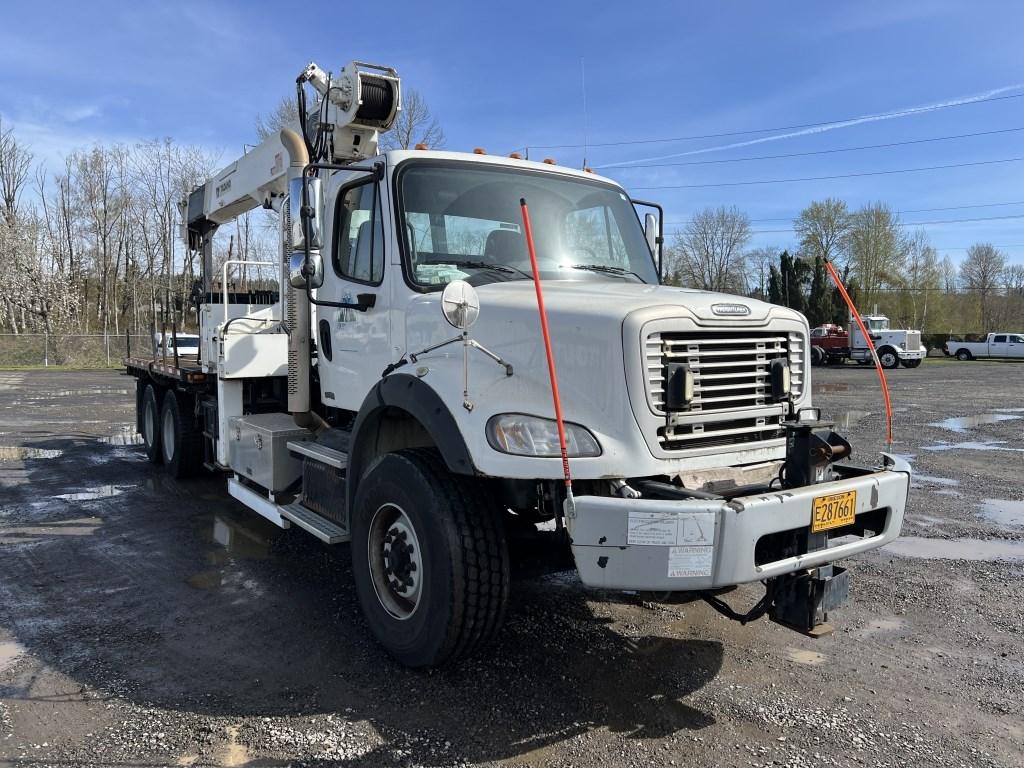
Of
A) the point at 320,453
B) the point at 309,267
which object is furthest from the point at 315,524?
the point at 309,267

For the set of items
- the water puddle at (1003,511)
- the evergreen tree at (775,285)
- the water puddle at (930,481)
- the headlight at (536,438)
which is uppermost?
the evergreen tree at (775,285)

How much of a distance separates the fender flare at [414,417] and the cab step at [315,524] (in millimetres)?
280

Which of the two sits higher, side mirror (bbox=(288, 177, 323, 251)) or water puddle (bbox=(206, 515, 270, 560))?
side mirror (bbox=(288, 177, 323, 251))

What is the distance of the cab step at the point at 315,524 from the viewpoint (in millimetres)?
4547

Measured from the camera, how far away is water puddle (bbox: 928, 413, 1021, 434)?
13.7 meters

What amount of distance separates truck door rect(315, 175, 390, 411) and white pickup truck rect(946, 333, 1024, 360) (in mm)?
49191

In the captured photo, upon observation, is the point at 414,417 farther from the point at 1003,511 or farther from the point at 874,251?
the point at 874,251

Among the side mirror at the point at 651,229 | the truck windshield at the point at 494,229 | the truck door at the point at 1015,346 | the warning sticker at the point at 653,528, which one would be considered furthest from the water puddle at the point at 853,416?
the truck door at the point at 1015,346

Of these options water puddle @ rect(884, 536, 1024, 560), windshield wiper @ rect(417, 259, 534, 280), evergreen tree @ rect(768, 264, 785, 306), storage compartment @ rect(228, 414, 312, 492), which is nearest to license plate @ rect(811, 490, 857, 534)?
windshield wiper @ rect(417, 259, 534, 280)

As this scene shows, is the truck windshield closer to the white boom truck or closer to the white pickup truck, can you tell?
the white boom truck

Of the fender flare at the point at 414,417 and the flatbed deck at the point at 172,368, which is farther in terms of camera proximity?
the flatbed deck at the point at 172,368

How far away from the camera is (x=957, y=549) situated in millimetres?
6125

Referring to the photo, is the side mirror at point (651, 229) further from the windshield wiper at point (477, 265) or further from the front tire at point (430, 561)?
the front tire at point (430, 561)

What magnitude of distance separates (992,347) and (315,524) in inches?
1966
